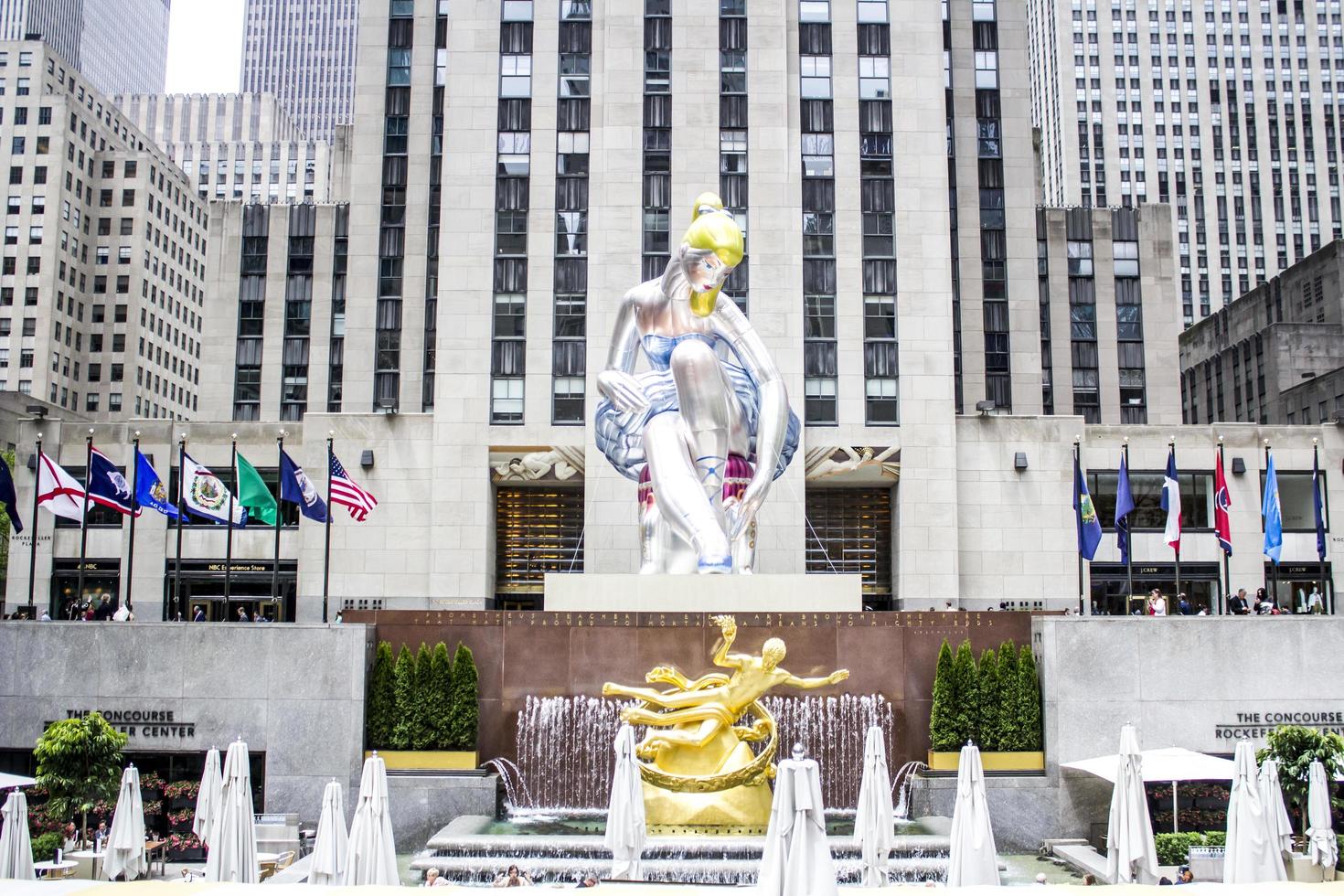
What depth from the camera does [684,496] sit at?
84.6 ft

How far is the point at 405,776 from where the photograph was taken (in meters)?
24.7

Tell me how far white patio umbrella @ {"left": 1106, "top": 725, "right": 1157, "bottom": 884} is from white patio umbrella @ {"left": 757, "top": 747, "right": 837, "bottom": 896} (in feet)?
23.8

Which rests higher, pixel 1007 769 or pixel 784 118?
pixel 784 118

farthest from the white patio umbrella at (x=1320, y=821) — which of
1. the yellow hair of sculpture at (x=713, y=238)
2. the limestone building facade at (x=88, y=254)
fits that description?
the limestone building facade at (x=88, y=254)

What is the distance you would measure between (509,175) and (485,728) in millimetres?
28438

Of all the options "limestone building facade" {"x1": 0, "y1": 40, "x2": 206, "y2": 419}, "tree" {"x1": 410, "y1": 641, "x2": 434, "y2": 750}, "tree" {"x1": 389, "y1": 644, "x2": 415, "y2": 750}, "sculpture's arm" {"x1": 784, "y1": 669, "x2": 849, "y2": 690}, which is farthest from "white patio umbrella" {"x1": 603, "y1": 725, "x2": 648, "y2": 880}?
"limestone building facade" {"x1": 0, "y1": 40, "x2": 206, "y2": 419}

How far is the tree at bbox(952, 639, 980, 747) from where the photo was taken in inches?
978

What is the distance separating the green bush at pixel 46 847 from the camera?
21.1 metres

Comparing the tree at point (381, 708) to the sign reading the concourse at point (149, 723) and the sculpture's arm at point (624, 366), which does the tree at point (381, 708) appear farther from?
the sculpture's arm at point (624, 366)

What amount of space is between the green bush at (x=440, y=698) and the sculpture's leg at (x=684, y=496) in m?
5.14

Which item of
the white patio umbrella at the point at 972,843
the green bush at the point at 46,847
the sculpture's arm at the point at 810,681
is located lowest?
the green bush at the point at 46,847

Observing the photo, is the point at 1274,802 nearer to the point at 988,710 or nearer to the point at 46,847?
the point at 988,710

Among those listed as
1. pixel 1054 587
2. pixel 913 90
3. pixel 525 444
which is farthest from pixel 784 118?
pixel 1054 587

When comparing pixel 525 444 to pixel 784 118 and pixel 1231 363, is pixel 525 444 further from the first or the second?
pixel 1231 363
